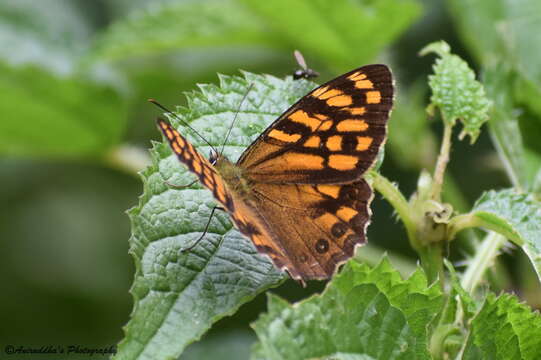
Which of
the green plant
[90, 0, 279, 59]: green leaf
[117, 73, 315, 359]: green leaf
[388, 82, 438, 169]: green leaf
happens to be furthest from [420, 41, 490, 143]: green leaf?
[90, 0, 279, 59]: green leaf

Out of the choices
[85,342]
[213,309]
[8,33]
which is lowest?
[85,342]

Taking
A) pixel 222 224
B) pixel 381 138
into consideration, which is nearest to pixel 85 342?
pixel 222 224

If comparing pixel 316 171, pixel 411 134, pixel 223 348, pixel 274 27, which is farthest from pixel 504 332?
pixel 274 27

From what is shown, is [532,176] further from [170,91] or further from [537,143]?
[170,91]

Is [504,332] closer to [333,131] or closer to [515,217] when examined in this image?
[515,217]

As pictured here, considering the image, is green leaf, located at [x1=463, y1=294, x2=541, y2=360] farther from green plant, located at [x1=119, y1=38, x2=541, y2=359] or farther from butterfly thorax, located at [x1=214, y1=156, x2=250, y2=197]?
butterfly thorax, located at [x1=214, y1=156, x2=250, y2=197]

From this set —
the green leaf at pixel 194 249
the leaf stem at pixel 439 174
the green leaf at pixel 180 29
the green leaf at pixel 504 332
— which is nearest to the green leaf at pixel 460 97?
the leaf stem at pixel 439 174
